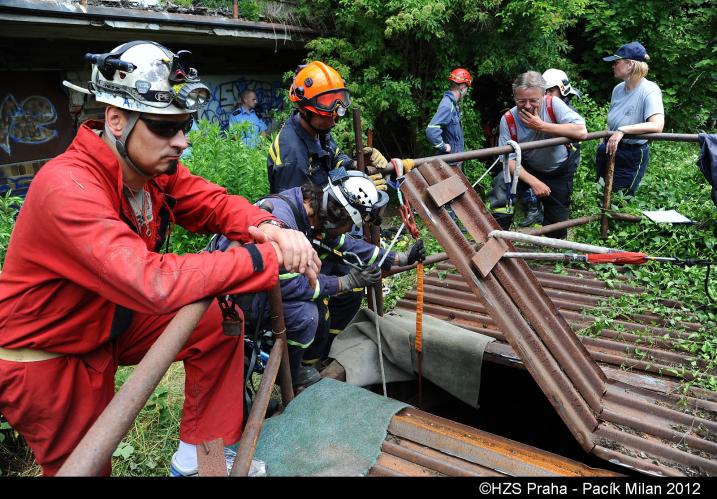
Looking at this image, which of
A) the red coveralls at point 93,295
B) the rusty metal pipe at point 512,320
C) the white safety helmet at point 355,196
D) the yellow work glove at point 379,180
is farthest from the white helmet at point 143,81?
the yellow work glove at point 379,180

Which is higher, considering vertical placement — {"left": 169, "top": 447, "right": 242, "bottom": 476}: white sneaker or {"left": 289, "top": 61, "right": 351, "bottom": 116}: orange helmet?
{"left": 289, "top": 61, "right": 351, "bottom": 116}: orange helmet

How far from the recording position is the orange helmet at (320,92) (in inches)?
178

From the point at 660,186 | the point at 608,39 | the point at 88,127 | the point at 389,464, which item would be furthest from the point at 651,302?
the point at 608,39

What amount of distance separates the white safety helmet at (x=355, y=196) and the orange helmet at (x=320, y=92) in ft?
3.64

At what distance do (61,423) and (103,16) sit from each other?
6.24 metres

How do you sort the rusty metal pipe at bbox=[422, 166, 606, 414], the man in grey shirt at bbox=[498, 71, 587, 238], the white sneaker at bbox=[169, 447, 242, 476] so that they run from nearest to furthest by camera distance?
the white sneaker at bbox=[169, 447, 242, 476] → the rusty metal pipe at bbox=[422, 166, 606, 414] → the man in grey shirt at bbox=[498, 71, 587, 238]

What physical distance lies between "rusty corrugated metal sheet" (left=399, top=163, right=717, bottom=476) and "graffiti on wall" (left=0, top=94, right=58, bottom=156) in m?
6.51

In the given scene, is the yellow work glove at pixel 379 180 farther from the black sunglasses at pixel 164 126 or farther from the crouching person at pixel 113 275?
the black sunglasses at pixel 164 126

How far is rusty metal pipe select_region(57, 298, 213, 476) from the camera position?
134 cm

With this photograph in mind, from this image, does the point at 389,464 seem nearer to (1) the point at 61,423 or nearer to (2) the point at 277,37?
(1) the point at 61,423

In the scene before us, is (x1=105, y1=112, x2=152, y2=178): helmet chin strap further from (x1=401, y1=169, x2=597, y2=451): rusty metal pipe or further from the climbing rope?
the climbing rope

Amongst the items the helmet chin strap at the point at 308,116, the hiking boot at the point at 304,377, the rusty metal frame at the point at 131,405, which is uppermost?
the helmet chin strap at the point at 308,116

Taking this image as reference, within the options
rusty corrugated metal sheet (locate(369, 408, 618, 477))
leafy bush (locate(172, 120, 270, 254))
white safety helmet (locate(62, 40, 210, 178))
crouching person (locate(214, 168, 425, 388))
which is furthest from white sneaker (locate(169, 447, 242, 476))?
leafy bush (locate(172, 120, 270, 254))

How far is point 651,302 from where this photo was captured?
4.35m
